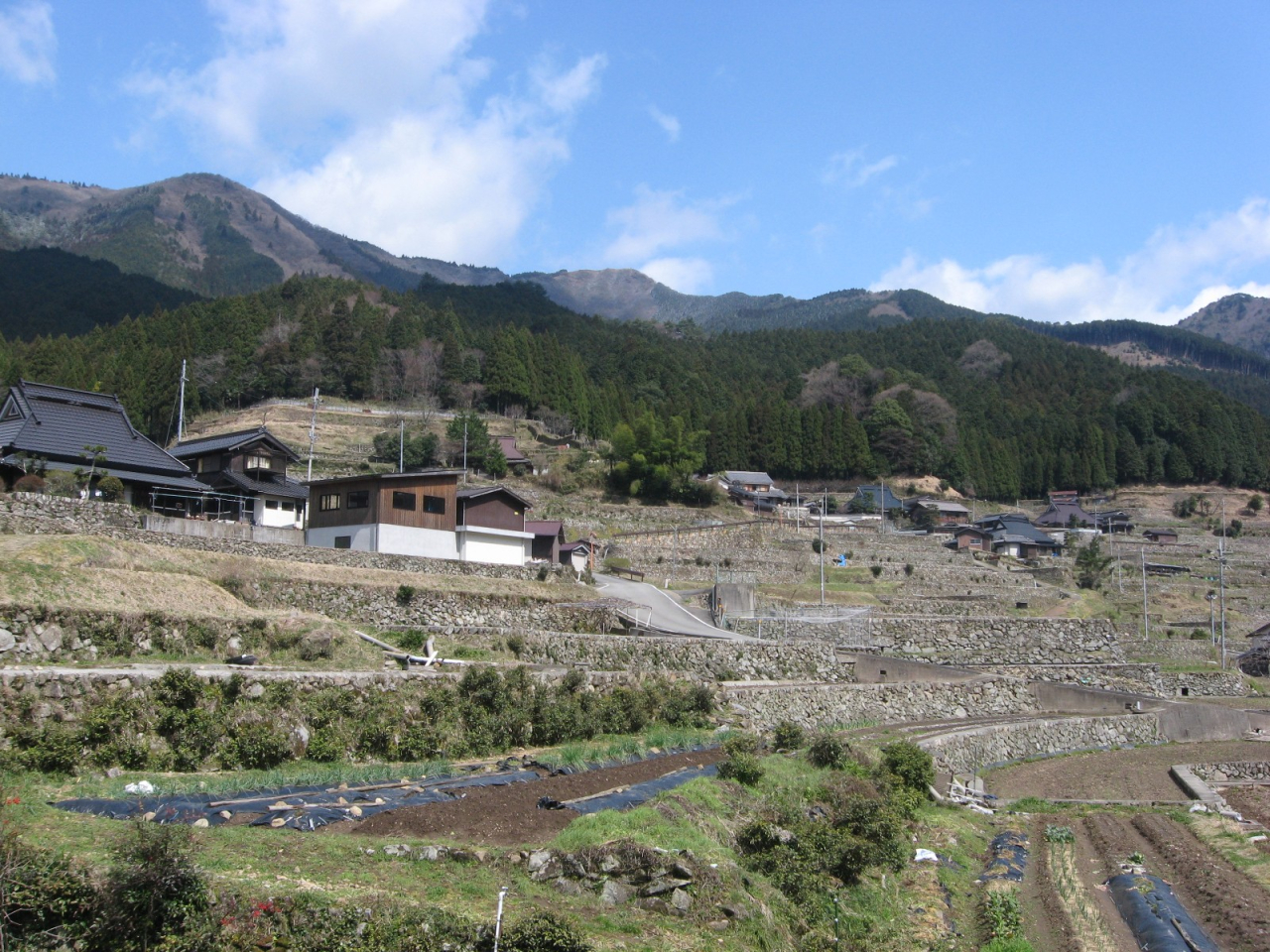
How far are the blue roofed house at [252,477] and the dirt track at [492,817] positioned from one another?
22.0 meters

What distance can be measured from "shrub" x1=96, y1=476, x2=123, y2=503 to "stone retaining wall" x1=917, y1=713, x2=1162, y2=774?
20.9 m

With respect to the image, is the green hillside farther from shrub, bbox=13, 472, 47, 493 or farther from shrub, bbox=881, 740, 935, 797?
shrub, bbox=881, 740, 935, 797

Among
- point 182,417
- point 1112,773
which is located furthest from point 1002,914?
point 182,417

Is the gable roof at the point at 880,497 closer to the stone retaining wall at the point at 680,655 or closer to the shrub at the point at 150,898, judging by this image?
the stone retaining wall at the point at 680,655

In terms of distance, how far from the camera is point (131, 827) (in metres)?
7.98

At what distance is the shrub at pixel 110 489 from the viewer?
2483 centimetres

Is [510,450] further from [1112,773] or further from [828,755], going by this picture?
[828,755]

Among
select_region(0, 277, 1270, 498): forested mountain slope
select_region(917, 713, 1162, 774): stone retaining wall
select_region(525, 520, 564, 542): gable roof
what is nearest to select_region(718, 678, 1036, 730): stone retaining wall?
select_region(917, 713, 1162, 774): stone retaining wall

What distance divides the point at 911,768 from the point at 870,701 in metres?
8.04

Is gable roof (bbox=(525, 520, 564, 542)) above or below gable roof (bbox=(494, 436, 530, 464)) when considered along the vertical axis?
below

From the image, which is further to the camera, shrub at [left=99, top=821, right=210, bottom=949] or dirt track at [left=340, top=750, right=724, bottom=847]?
dirt track at [left=340, top=750, right=724, bottom=847]

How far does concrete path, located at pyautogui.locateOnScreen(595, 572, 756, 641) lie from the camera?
28125mm

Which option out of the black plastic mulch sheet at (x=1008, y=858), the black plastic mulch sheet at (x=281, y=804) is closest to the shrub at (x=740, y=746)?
the black plastic mulch sheet at (x=1008, y=858)

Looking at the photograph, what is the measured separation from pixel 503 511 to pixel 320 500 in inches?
252
